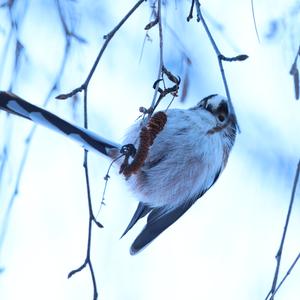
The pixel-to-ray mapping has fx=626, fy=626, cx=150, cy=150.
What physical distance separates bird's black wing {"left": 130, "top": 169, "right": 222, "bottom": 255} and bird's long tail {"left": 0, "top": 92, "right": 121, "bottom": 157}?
34cm

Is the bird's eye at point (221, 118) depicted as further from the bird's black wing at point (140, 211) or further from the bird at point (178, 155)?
the bird's black wing at point (140, 211)

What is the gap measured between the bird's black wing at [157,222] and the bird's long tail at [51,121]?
0.34 m

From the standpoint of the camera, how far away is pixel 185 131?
4.89 feet

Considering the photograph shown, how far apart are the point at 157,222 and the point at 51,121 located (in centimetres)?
53

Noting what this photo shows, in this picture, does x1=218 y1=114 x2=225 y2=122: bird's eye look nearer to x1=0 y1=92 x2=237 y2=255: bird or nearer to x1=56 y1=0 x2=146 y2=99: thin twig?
x1=0 y1=92 x2=237 y2=255: bird

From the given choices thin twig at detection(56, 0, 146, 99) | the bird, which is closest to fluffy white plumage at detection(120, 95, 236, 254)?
the bird

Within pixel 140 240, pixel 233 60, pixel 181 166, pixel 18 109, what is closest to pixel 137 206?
pixel 140 240

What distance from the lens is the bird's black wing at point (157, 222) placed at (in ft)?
5.37

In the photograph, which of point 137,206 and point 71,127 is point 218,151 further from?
point 71,127

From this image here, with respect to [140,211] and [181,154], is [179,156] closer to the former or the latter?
[181,154]

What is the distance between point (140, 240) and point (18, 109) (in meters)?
0.58

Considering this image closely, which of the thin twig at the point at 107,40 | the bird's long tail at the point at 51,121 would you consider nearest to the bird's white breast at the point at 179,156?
the bird's long tail at the point at 51,121

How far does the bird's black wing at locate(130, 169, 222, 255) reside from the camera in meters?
1.64

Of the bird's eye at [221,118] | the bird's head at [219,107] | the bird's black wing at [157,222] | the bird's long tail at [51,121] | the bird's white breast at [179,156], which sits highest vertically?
the bird's head at [219,107]
